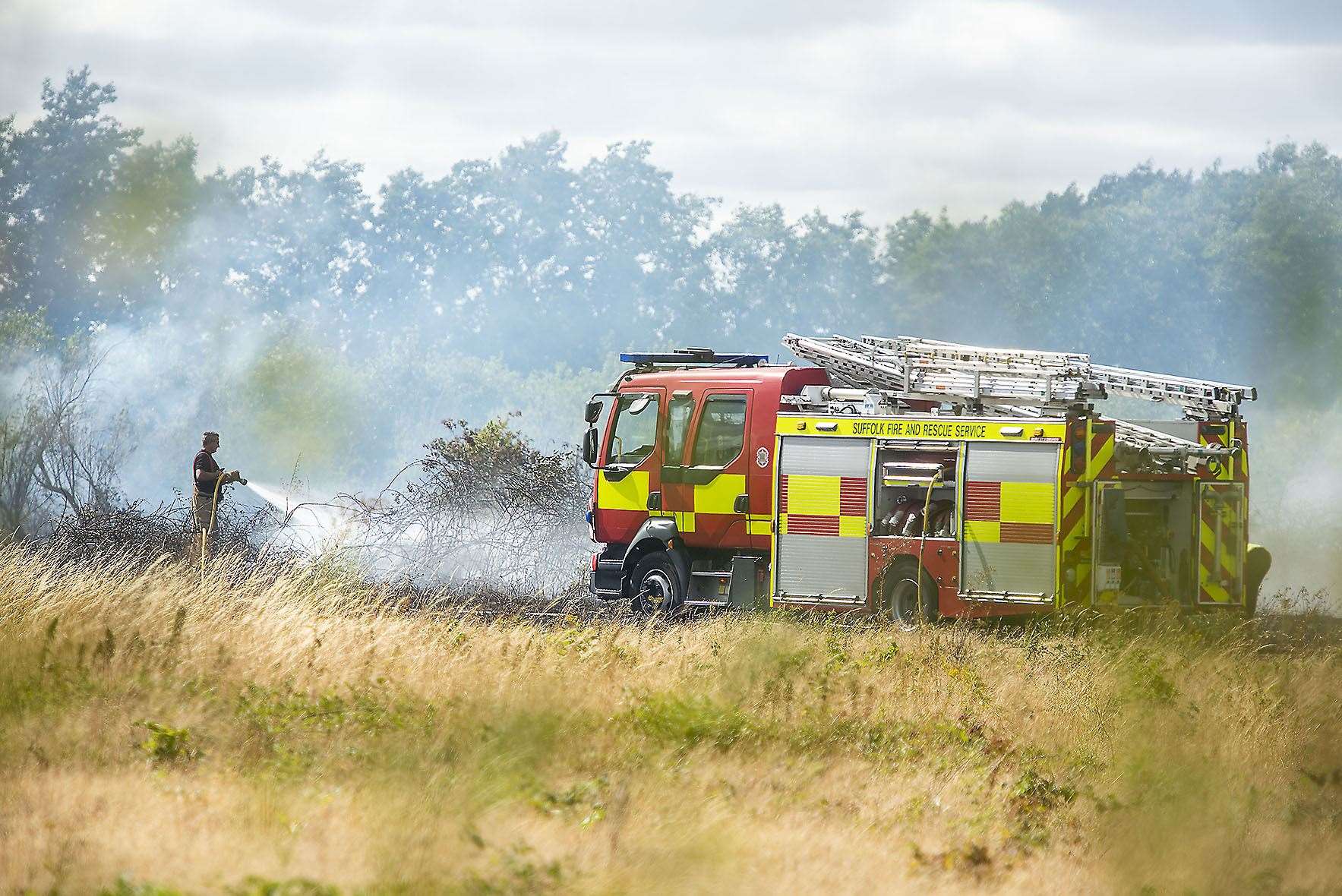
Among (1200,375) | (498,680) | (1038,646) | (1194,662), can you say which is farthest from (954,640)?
(1200,375)

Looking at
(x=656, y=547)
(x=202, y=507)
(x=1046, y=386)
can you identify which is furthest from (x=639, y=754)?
(x=202, y=507)

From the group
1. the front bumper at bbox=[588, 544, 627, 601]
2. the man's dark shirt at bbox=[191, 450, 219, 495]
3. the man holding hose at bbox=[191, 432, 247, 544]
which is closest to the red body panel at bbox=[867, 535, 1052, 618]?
the front bumper at bbox=[588, 544, 627, 601]

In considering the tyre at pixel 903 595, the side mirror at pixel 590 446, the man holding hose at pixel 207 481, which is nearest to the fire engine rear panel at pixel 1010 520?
the tyre at pixel 903 595

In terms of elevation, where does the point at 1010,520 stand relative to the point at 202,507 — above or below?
above

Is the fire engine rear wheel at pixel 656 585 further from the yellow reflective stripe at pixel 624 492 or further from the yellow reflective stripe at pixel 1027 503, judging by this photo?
the yellow reflective stripe at pixel 1027 503

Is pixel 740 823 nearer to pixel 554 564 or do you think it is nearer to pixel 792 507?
pixel 792 507

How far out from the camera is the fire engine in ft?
39.8

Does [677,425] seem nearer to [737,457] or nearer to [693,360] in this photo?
[737,457]

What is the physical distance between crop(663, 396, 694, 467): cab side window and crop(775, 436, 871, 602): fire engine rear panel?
127 centimetres

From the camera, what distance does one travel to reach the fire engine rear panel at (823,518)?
13.1 m

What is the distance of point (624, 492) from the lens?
14844mm

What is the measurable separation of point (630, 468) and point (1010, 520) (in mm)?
3868

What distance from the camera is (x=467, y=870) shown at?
19.0ft

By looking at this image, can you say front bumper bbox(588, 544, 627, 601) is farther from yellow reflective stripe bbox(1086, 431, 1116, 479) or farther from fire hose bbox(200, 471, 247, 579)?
yellow reflective stripe bbox(1086, 431, 1116, 479)
